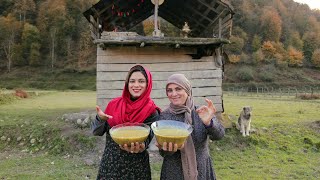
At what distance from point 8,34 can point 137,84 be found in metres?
68.3

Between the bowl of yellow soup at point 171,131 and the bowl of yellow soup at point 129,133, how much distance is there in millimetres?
125

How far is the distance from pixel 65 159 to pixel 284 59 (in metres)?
67.8

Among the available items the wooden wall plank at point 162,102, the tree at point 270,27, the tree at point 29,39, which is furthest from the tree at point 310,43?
the wooden wall plank at point 162,102

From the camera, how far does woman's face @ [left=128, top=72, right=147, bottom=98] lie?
10.6 feet

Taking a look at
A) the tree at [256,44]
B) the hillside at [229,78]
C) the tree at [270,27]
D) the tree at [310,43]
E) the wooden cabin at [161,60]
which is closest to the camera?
the wooden cabin at [161,60]

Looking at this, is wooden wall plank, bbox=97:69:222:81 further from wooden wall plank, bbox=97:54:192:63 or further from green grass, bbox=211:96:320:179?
green grass, bbox=211:96:320:179

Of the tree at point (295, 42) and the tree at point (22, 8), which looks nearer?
the tree at point (22, 8)

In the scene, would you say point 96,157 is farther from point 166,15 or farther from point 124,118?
point 166,15

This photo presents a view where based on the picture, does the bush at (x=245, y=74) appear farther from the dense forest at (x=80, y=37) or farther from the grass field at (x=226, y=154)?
the grass field at (x=226, y=154)

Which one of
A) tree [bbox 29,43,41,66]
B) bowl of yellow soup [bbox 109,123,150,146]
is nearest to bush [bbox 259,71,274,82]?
tree [bbox 29,43,41,66]

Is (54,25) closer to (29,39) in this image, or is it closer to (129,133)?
(29,39)

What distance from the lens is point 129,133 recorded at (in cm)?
296

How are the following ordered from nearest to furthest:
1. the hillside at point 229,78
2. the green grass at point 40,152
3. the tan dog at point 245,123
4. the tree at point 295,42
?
the green grass at point 40,152
the tan dog at point 245,123
the hillside at point 229,78
the tree at point 295,42

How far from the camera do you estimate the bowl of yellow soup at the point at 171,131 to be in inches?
109
